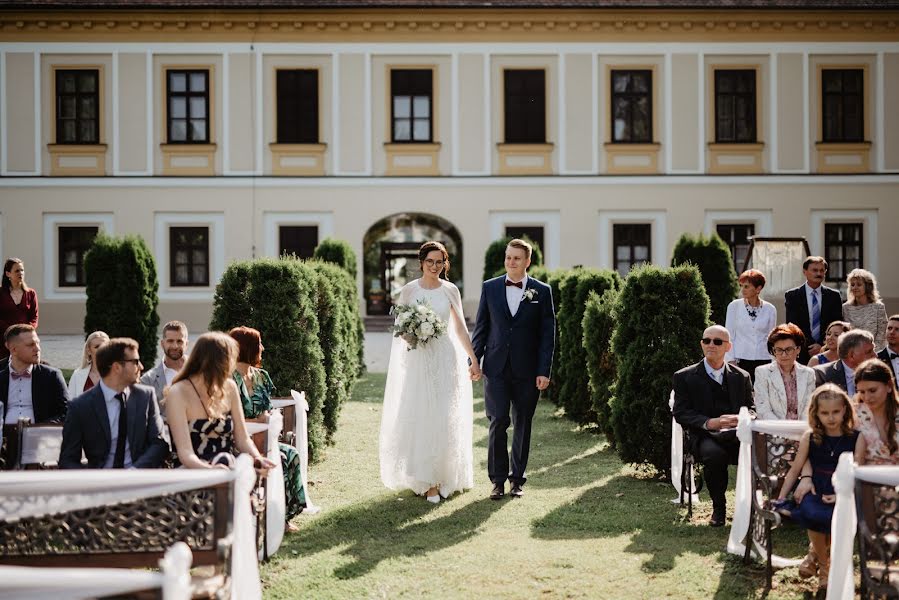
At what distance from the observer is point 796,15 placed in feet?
87.6

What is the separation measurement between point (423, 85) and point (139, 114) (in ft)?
25.1

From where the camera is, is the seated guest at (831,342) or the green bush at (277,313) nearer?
the seated guest at (831,342)

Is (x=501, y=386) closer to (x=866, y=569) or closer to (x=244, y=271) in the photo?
(x=244, y=271)

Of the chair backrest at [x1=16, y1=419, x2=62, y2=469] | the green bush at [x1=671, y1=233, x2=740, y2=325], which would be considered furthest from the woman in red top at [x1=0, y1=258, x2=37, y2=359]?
the green bush at [x1=671, y1=233, x2=740, y2=325]

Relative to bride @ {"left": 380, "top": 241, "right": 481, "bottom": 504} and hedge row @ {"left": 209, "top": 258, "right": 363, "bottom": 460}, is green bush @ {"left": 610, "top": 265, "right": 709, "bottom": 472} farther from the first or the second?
hedge row @ {"left": 209, "top": 258, "right": 363, "bottom": 460}

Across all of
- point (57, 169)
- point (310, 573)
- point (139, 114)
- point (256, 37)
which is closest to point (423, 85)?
point (256, 37)

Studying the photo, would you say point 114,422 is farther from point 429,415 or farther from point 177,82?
point 177,82

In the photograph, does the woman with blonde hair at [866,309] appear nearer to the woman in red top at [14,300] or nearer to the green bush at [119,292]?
the woman in red top at [14,300]

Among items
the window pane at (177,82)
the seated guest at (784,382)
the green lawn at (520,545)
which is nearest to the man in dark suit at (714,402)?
the seated guest at (784,382)

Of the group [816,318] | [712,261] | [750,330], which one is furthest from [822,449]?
[712,261]

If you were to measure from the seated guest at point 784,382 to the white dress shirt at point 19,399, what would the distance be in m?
4.96

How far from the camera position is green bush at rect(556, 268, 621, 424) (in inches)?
469

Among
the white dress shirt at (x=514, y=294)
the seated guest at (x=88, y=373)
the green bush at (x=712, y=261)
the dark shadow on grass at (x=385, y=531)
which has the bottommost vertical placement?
the dark shadow on grass at (x=385, y=531)

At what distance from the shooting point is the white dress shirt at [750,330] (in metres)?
9.23
